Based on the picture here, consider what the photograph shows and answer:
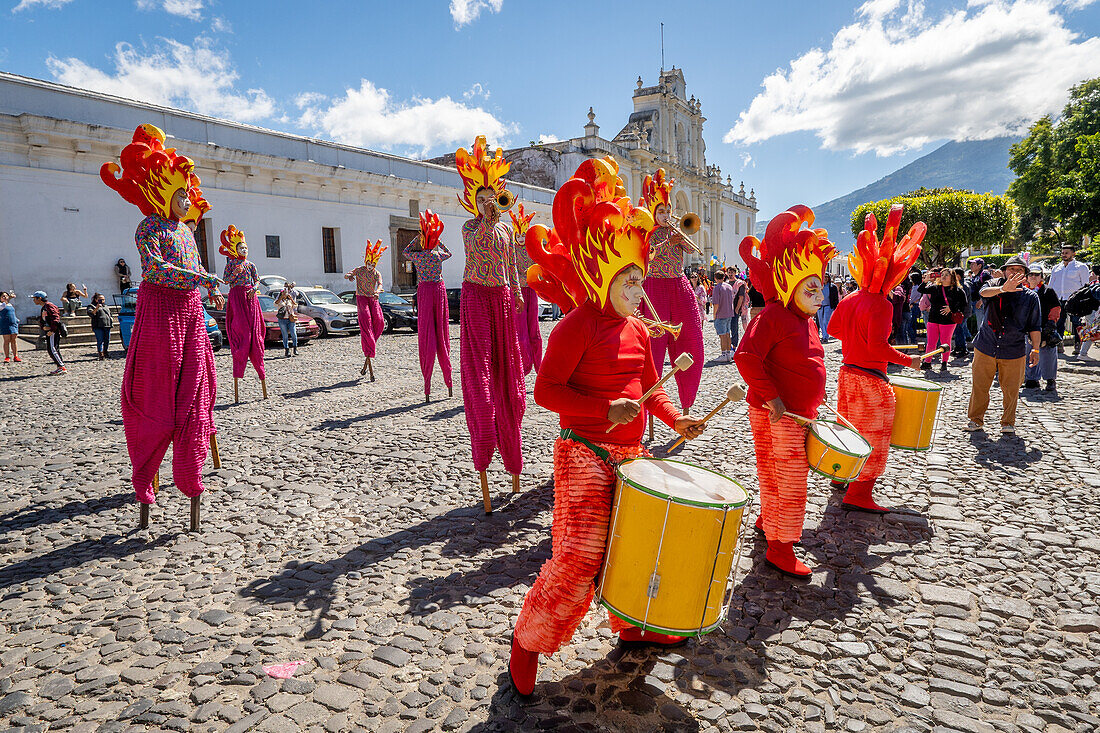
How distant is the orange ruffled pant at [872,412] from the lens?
181 inches

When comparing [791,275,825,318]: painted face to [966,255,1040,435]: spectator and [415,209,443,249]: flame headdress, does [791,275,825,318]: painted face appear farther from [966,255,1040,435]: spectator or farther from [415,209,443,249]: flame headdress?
[415,209,443,249]: flame headdress

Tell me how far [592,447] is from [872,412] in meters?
3.02

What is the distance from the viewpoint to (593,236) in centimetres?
253

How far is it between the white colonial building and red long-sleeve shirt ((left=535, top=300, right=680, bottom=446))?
824 inches

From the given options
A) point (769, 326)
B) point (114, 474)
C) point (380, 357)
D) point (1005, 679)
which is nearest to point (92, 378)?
point (380, 357)

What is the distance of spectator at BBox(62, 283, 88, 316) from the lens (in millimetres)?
16158

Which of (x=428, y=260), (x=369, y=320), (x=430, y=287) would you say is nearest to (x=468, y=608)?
(x=430, y=287)

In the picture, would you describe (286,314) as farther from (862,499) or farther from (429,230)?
(862,499)

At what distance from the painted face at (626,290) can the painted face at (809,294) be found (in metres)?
1.49

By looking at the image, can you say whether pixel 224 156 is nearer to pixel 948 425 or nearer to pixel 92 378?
pixel 92 378

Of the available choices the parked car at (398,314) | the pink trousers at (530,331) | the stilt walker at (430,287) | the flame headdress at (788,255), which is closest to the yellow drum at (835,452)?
the flame headdress at (788,255)

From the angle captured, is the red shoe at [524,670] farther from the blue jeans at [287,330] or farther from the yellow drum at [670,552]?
the blue jeans at [287,330]

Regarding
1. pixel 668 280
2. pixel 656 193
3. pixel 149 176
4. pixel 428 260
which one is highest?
pixel 656 193

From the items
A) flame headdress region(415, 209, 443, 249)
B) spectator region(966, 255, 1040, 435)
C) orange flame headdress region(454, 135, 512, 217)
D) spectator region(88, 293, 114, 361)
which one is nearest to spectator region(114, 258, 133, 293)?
spectator region(88, 293, 114, 361)
